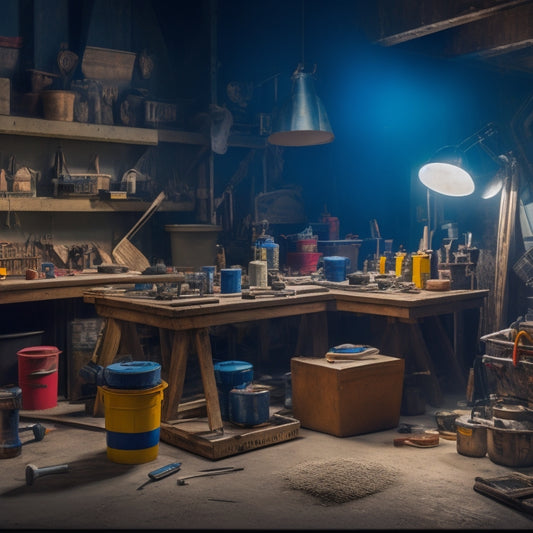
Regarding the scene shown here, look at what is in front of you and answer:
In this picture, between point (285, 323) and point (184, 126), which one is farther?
point (184, 126)

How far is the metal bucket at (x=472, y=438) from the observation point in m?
4.40

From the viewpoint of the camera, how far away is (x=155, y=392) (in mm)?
4328

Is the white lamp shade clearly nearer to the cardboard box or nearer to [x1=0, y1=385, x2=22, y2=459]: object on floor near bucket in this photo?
the cardboard box

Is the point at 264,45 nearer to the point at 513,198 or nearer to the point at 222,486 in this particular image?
the point at 513,198

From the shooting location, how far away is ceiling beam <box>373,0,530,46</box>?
5617 millimetres

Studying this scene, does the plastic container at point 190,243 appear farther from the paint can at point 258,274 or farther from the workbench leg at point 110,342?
the workbench leg at point 110,342

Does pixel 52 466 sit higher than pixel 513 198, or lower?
lower

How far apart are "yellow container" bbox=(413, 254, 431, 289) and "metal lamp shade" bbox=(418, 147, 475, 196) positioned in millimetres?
537

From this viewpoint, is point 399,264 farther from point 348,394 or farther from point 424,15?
point 424,15

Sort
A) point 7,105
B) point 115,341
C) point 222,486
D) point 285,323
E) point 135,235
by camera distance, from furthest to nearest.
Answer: point 135,235 → point 285,323 → point 7,105 → point 115,341 → point 222,486

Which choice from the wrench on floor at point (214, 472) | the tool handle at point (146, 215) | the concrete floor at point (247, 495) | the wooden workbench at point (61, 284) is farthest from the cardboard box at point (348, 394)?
the tool handle at point (146, 215)

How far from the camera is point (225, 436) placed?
4496 mm

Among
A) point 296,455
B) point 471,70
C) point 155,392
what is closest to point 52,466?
point 155,392

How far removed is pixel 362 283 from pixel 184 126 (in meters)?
2.97
